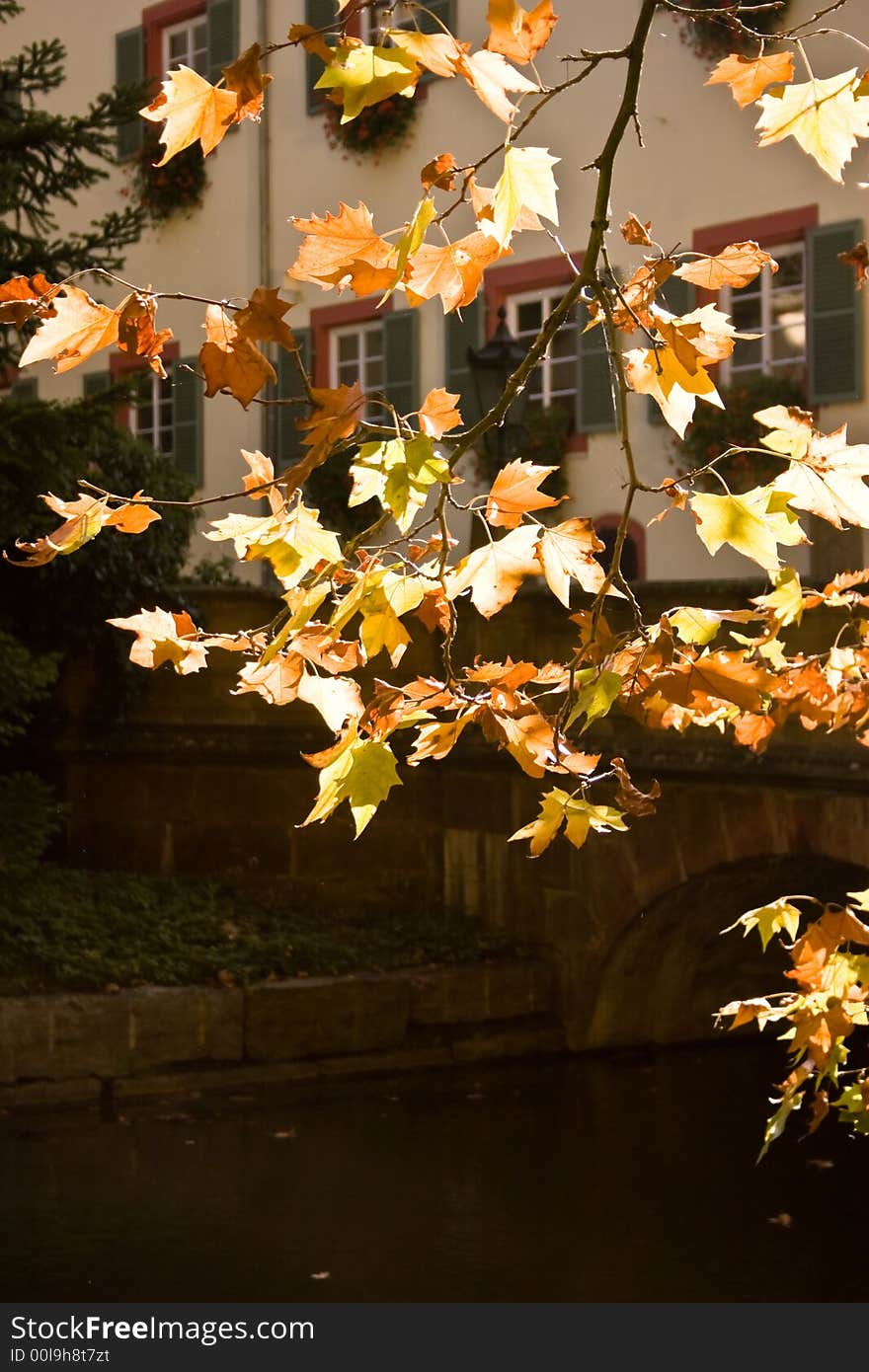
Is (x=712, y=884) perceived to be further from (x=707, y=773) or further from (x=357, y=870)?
(x=357, y=870)

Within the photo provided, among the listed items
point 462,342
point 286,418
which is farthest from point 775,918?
point 286,418

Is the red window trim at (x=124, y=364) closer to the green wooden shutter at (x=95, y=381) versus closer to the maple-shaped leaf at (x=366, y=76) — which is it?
the green wooden shutter at (x=95, y=381)

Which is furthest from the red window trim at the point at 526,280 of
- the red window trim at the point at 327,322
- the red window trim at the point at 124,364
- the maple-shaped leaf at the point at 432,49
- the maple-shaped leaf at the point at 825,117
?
the maple-shaped leaf at the point at 432,49

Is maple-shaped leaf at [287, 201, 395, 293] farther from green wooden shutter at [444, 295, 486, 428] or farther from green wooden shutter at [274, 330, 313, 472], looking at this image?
green wooden shutter at [274, 330, 313, 472]

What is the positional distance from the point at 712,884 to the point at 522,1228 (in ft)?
11.1

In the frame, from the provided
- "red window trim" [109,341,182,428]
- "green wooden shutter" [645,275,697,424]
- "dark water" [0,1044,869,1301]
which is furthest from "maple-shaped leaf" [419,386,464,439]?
"red window trim" [109,341,182,428]

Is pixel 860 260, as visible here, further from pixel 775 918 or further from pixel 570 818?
pixel 775 918

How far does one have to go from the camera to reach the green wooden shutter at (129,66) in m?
15.1

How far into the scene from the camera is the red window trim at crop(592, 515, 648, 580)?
1195 centimetres

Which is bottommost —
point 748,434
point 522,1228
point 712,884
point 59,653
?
point 522,1228

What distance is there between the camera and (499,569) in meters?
1.93

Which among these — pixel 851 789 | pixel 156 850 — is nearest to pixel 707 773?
pixel 851 789

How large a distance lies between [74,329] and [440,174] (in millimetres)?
380

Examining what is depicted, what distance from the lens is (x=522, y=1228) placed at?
24.2 ft
